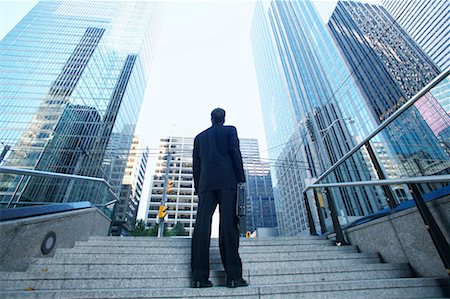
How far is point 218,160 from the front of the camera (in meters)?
2.21

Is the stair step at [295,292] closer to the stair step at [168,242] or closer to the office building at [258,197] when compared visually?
the stair step at [168,242]

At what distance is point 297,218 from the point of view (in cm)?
5450

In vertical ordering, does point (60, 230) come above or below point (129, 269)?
above

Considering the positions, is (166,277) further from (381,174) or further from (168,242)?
(381,174)

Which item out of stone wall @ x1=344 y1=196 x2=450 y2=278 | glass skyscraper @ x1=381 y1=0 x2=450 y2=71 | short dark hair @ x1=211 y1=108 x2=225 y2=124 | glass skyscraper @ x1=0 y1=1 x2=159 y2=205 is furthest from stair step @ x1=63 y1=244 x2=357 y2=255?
glass skyscraper @ x1=381 y1=0 x2=450 y2=71

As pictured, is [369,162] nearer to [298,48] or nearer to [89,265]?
[89,265]

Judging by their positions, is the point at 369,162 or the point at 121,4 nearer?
the point at 369,162

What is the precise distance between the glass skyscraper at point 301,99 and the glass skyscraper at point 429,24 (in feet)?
73.2

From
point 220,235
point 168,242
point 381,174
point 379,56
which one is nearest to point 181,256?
point 168,242

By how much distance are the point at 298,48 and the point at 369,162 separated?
59905 millimetres

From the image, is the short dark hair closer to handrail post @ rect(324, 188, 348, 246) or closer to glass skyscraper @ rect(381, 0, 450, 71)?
handrail post @ rect(324, 188, 348, 246)

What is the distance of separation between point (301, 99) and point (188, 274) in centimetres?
5028

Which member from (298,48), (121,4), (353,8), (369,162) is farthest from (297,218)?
(121,4)

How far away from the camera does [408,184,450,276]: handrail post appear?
1.72 metres
